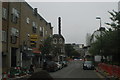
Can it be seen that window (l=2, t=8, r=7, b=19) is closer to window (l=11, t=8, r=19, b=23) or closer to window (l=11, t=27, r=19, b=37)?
window (l=11, t=8, r=19, b=23)

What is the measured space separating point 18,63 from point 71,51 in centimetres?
10950

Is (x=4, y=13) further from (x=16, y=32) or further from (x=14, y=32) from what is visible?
(x=16, y=32)

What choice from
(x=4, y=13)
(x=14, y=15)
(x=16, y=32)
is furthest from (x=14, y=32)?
Answer: (x=4, y=13)

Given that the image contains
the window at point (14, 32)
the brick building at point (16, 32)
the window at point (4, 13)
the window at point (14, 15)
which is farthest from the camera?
the window at point (14, 15)

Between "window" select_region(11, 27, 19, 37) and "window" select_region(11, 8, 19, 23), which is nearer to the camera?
"window" select_region(11, 27, 19, 37)

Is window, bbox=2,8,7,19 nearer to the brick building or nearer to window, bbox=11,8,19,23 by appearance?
the brick building

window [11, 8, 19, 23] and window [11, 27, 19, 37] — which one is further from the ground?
window [11, 8, 19, 23]

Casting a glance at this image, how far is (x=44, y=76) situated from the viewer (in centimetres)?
372

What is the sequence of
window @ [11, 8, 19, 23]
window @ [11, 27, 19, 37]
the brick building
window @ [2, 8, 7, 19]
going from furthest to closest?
window @ [11, 8, 19, 23] < window @ [11, 27, 19, 37] < the brick building < window @ [2, 8, 7, 19]

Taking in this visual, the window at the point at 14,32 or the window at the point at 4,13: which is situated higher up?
the window at the point at 4,13

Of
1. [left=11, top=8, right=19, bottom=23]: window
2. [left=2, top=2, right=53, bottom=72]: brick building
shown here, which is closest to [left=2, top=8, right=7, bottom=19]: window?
[left=2, top=2, right=53, bottom=72]: brick building

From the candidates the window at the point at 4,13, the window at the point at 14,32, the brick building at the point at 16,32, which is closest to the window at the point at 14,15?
the brick building at the point at 16,32

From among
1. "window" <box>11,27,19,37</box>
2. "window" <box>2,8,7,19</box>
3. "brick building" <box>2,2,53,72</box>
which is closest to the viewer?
"window" <box>2,8,7,19</box>

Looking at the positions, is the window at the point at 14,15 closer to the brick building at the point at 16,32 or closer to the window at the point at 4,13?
the brick building at the point at 16,32
